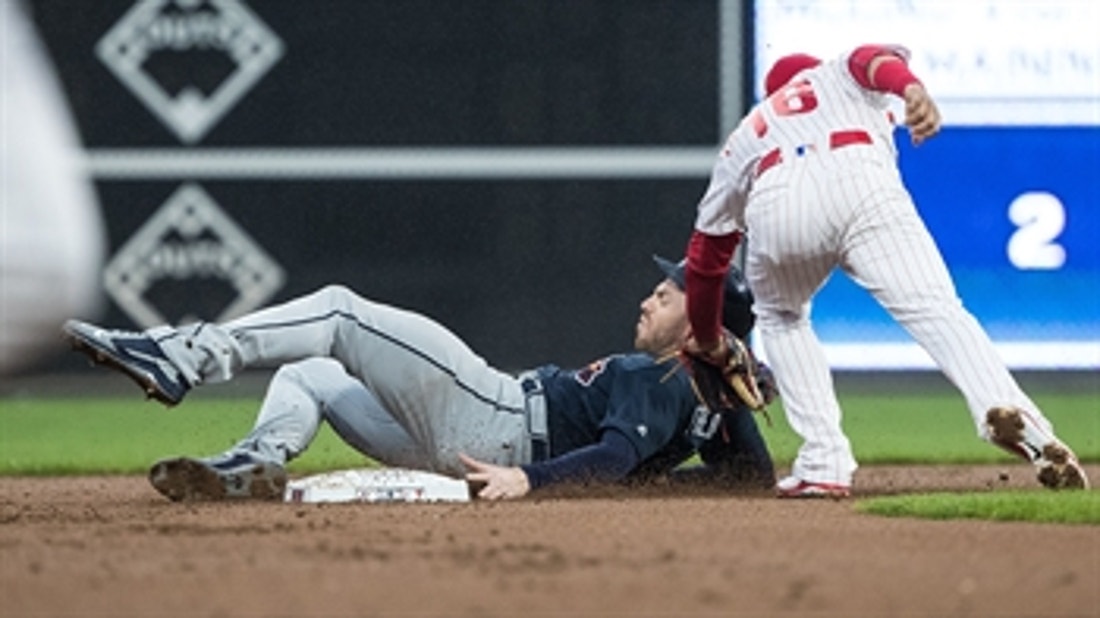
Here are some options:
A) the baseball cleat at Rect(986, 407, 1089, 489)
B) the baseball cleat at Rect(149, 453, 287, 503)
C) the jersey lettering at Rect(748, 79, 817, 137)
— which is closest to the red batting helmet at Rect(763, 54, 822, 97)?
the jersey lettering at Rect(748, 79, 817, 137)

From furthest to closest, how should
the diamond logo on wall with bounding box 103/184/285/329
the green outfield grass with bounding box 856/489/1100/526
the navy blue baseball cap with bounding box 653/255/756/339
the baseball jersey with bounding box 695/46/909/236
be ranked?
the diamond logo on wall with bounding box 103/184/285/329 < the navy blue baseball cap with bounding box 653/255/756/339 < the baseball jersey with bounding box 695/46/909/236 < the green outfield grass with bounding box 856/489/1100/526

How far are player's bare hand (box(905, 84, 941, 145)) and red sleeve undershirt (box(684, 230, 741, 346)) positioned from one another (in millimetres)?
580

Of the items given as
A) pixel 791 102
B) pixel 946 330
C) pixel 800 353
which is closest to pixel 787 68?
pixel 791 102

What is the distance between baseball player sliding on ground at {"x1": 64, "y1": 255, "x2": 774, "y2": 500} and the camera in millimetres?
5074

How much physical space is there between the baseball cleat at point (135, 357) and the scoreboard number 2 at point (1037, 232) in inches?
184

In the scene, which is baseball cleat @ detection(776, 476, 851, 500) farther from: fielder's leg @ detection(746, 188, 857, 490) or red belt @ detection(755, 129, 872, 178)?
red belt @ detection(755, 129, 872, 178)

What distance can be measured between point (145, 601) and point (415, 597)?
1.31 feet

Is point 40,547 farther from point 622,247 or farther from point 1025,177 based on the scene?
point 1025,177

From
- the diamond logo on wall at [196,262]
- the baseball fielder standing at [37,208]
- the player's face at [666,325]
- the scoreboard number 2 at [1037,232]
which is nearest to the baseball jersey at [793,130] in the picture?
the player's face at [666,325]

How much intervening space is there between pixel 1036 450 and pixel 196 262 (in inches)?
180

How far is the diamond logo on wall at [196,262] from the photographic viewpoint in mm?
8836

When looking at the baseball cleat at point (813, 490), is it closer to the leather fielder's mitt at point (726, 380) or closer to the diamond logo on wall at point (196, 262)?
the leather fielder's mitt at point (726, 380)

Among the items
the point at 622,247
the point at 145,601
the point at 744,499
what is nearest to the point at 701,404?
the point at 744,499

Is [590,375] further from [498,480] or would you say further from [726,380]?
[498,480]
